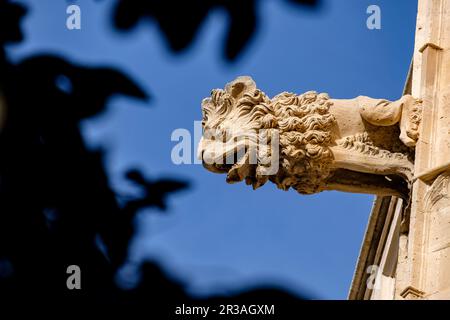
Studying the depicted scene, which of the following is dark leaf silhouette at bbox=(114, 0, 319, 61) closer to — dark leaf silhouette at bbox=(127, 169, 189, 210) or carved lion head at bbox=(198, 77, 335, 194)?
dark leaf silhouette at bbox=(127, 169, 189, 210)

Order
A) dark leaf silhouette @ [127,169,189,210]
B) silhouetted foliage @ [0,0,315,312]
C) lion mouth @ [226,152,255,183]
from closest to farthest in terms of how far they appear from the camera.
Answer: silhouetted foliage @ [0,0,315,312]
dark leaf silhouette @ [127,169,189,210]
lion mouth @ [226,152,255,183]

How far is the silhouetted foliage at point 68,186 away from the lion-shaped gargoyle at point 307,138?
2400 millimetres

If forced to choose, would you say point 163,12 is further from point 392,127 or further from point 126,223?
point 392,127

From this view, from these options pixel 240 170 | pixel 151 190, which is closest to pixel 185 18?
pixel 151 190

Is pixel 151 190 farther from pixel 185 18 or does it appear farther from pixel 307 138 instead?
pixel 307 138

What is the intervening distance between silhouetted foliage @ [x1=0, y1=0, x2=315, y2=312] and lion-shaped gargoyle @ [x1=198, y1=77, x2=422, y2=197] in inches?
94.5

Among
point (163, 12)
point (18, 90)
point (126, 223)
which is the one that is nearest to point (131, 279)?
point (126, 223)

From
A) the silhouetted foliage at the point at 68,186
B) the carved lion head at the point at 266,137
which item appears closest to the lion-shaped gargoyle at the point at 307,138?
the carved lion head at the point at 266,137

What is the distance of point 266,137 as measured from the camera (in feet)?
23.6

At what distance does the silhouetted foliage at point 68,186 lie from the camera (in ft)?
14.1

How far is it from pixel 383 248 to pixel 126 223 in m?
8.83

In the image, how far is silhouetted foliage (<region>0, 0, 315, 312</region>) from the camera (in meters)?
4.29

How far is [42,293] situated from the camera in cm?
426

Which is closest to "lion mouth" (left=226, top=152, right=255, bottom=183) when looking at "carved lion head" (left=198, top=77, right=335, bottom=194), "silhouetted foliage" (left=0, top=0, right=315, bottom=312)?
"carved lion head" (left=198, top=77, right=335, bottom=194)
